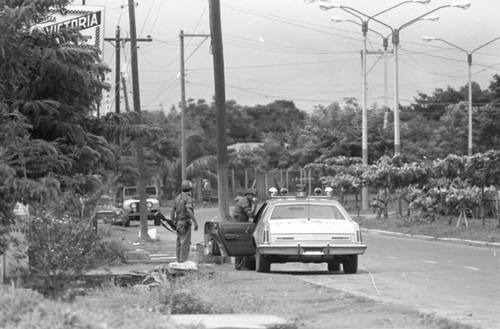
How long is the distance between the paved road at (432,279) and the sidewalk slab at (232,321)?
2.31 meters

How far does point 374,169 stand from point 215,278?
25413mm

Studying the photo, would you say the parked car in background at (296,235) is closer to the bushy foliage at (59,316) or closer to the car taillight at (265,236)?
the car taillight at (265,236)

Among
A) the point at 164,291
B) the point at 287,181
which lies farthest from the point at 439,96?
the point at 164,291

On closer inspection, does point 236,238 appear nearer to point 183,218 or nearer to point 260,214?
point 260,214

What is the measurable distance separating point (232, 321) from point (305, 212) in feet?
33.6

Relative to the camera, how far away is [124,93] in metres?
55.2

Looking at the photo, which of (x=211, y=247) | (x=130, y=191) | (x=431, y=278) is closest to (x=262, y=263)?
(x=211, y=247)

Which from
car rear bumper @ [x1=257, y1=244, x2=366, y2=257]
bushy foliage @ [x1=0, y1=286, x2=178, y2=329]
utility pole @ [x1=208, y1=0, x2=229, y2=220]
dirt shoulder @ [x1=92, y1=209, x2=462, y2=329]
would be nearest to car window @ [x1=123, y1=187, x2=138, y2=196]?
utility pole @ [x1=208, y1=0, x2=229, y2=220]

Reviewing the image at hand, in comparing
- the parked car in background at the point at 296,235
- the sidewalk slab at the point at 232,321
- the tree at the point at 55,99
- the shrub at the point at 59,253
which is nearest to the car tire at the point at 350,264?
the parked car in background at the point at 296,235

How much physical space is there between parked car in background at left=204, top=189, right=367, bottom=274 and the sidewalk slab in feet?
28.0

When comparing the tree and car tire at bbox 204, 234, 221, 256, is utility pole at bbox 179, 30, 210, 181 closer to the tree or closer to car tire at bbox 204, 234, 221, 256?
car tire at bbox 204, 234, 221, 256

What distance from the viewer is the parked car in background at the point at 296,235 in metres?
18.6

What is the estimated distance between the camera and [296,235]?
18656 mm

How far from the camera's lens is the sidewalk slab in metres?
9.05
